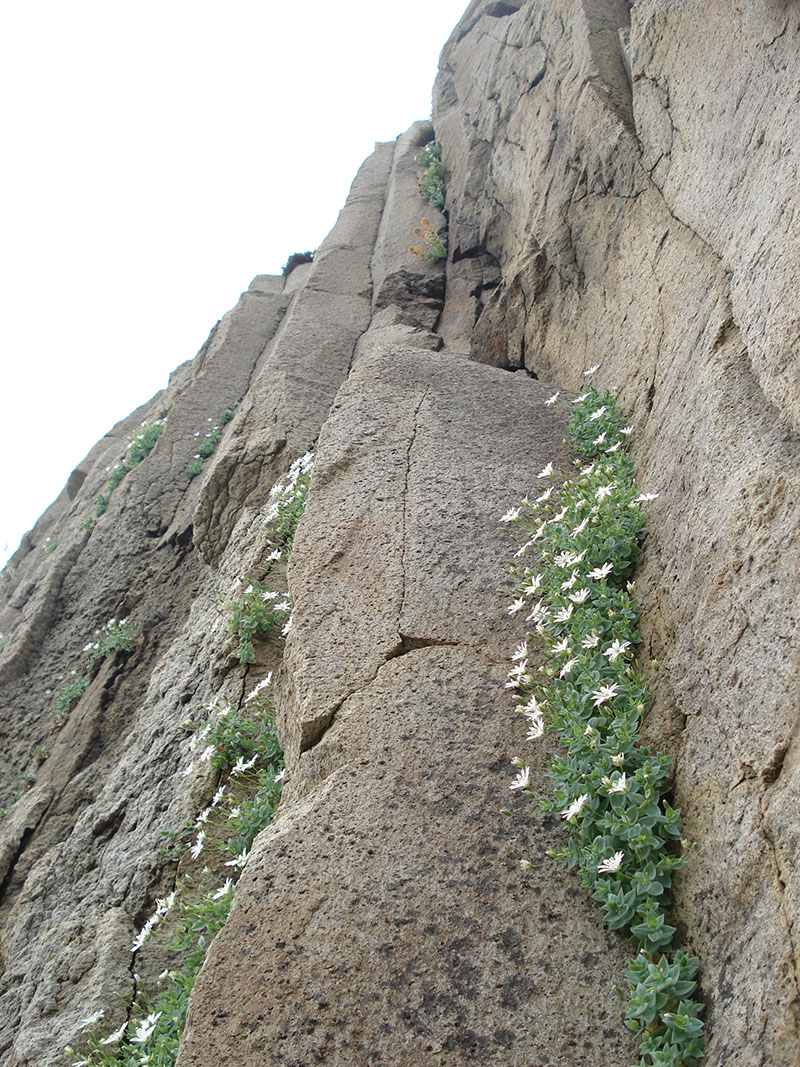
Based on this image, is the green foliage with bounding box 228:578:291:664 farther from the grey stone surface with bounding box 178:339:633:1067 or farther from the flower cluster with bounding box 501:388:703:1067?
the flower cluster with bounding box 501:388:703:1067

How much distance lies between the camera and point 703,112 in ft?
13.7

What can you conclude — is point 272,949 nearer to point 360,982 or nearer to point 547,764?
point 360,982

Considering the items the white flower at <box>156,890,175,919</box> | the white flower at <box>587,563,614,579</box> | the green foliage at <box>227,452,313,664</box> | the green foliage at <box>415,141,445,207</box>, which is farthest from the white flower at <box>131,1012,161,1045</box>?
the green foliage at <box>415,141,445,207</box>

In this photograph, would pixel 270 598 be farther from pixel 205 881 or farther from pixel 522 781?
pixel 522 781

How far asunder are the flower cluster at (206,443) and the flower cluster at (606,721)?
622 centimetres

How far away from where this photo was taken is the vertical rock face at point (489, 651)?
90.7 inches

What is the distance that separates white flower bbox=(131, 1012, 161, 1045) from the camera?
3.44 meters

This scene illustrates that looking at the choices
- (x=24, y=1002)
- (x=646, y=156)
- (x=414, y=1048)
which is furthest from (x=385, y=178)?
(x=414, y=1048)

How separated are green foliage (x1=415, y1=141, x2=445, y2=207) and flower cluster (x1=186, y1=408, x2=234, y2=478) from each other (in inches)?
169

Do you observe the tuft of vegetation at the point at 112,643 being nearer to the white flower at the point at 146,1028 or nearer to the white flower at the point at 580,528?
the white flower at the point at 146,1028

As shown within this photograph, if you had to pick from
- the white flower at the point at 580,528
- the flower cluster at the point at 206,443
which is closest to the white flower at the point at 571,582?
the white flower at the point at 580,528

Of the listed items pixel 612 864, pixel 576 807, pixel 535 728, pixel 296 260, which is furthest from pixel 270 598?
pixel 296 260

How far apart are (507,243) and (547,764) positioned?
21.4ft

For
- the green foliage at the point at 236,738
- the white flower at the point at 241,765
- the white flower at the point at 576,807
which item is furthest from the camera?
the green foliage at the point at 236,738
